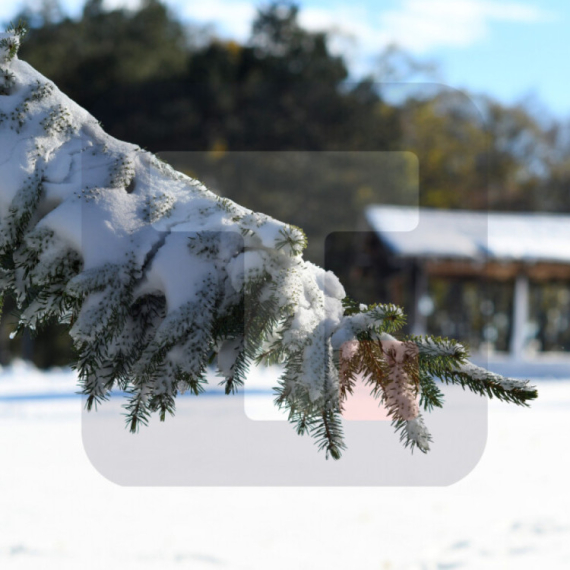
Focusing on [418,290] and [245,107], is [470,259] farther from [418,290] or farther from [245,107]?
[245,107]

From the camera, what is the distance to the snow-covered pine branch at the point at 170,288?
1483 mm

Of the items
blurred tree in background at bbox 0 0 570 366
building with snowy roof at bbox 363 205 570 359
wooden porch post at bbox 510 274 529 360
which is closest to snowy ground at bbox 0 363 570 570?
building with snowy roof at bbox 363 205 570 359

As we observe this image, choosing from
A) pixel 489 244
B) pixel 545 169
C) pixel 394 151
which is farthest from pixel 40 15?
pixel 545 169

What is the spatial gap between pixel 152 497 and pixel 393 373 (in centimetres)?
420

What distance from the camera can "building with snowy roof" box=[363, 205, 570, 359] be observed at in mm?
14688

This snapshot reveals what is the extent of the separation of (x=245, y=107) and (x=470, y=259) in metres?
10.2

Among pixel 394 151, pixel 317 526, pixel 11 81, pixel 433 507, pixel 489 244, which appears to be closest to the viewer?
pixel 11 81

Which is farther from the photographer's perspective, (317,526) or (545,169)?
(545,169)

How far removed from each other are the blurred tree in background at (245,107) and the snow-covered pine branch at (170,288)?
1832cm

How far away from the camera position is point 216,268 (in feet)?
4.95

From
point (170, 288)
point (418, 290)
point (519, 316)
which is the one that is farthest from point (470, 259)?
point (170, 288)

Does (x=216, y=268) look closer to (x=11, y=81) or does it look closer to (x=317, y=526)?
(x=11, y=81)

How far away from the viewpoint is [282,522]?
4605mm

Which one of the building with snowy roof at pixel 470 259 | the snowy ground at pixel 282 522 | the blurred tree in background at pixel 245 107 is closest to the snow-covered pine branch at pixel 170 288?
the snowy ground at pixel 282 522
